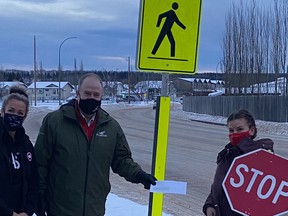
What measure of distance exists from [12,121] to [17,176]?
389mm

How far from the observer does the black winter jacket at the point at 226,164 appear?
3.25 m

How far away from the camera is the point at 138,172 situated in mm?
3752

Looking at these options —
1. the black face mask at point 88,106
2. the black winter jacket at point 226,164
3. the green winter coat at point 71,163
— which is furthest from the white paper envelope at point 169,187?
the black face mask at point 88,106

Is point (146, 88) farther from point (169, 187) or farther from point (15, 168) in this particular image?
point (15, 168)

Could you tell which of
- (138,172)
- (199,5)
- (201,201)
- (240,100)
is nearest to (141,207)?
(201,201)

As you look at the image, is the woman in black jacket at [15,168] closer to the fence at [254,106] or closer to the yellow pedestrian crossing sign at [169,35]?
the yellow pedestrian crossing sign at [169,35]

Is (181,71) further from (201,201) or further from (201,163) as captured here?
(201,163)

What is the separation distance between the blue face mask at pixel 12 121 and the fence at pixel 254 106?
27.6m

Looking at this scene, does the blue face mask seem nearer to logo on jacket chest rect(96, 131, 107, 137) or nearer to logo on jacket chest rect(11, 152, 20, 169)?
logo on jacket chest rect(11, 152, 20, 169)

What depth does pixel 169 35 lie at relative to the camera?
364 cm

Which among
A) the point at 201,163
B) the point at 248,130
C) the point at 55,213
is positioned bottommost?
the point at 201,163

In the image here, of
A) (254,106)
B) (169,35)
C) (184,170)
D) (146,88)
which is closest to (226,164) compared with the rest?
(169,35)

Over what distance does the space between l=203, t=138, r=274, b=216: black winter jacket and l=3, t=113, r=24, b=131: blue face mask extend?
1.46 metres

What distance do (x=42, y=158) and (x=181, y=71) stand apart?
4.04ft
